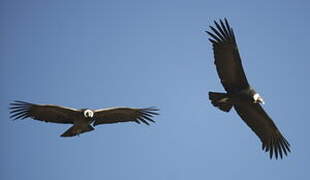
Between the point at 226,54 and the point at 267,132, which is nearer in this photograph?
the point at 226,54

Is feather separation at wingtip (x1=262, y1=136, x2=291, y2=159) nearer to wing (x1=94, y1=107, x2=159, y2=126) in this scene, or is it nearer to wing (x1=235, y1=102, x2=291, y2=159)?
wing (x1=235, y1=102, x2=291, y2=159)

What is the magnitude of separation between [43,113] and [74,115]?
961 mm

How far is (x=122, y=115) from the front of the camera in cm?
1780

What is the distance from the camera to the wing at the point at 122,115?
17438mm

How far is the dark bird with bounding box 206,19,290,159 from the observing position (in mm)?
16344

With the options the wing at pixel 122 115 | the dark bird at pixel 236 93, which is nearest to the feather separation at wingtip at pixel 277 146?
the dark bird at pixel 236 93

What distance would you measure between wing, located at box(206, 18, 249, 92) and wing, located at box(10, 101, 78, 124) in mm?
4567

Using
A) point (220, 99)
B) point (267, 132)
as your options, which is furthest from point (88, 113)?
point (267, 132)

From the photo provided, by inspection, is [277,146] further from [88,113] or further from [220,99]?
[88,113]

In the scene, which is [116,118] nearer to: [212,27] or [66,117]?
A: [66,117]

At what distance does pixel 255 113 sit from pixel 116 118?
171 inches

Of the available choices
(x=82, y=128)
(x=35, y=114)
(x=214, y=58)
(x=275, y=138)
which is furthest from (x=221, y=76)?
(x=35, y=114)

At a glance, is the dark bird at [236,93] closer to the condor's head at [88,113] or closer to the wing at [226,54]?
the wing at [226,54]

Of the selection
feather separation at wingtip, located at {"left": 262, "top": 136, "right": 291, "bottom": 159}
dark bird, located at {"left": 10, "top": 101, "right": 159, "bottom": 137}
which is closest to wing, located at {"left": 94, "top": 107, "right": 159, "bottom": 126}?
dark bird, located at {"left": 10, "top": 101, "right": 159, "bottom": 137}
